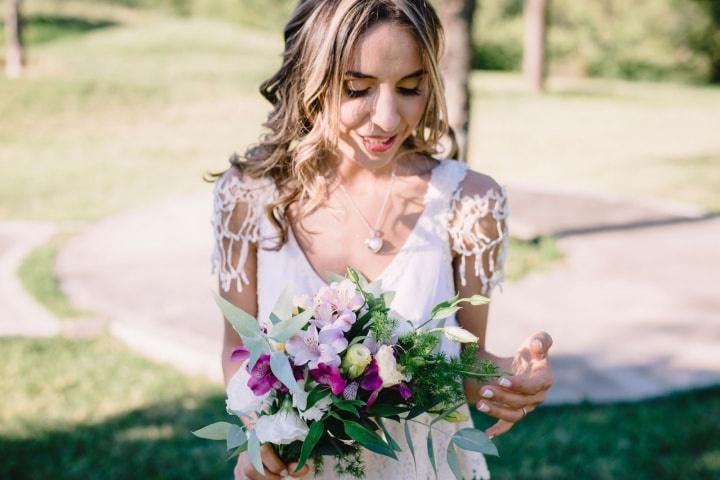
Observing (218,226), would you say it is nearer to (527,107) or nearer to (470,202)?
(470,202)

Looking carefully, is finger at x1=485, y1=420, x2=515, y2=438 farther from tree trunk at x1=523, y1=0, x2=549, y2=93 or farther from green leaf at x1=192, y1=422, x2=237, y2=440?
tree trunk at x1=523, y1=0, x2=549, y2=93

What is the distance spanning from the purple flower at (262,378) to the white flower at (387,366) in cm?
22

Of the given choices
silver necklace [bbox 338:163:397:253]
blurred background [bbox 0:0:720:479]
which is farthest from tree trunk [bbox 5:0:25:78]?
silver necklace [bbox 338:163:397:253]

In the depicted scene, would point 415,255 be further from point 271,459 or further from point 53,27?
point 53,27

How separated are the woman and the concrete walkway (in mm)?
2021

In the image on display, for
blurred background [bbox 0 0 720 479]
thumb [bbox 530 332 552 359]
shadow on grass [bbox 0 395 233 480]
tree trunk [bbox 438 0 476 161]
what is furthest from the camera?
tree trunk [bbox 438 0 476 161]

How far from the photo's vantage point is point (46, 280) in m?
7.32

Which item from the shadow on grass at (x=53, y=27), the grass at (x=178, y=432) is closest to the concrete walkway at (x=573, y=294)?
the grass at (x=178, y=432)

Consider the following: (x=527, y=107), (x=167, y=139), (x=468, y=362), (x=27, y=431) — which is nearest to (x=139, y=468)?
(x=27, y=431)

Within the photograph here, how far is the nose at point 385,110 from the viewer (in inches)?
80.7

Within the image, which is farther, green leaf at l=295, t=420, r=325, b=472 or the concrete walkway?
the concrete walkway

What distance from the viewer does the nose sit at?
2.05 m

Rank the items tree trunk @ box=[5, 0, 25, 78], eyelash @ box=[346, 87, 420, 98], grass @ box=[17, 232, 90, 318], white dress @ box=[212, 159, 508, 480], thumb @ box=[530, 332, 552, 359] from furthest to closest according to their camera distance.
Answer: tree trunk @ box=[5, 0, 25, 78] → grass @ box=[17, 232, 90, 318] → white dress @ box=[212, 159, 508, 480] → eyelash @ box=[346, 87, 420, 98] → thumb @ box=[530, 332, 552, 359]

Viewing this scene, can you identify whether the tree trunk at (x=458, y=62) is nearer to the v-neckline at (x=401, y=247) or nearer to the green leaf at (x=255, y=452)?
the v-neckline at (x=401, y=247)
